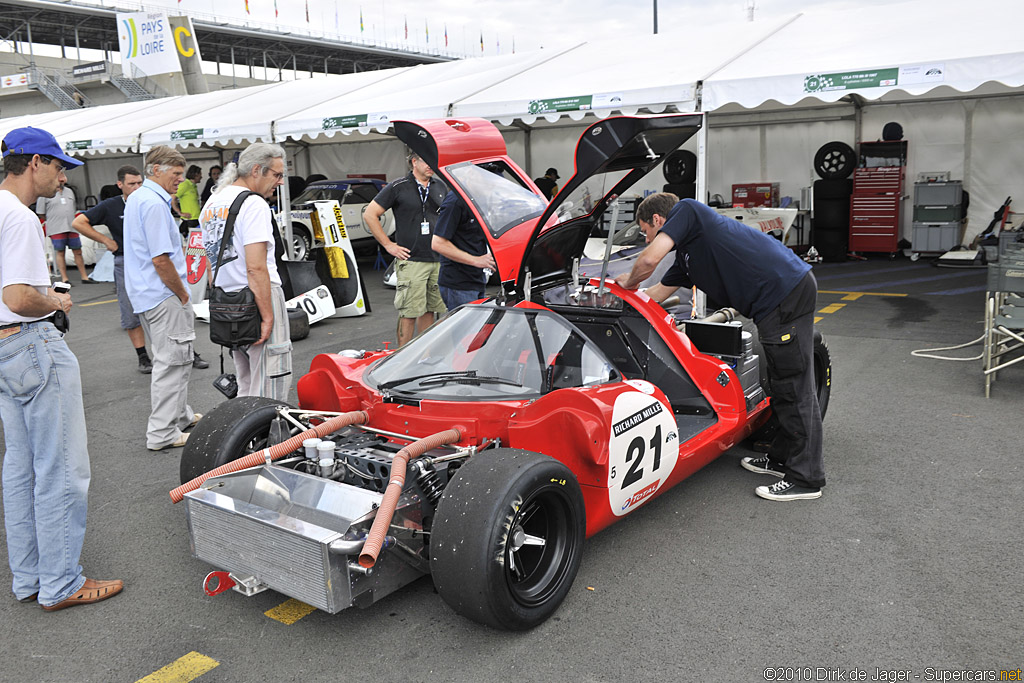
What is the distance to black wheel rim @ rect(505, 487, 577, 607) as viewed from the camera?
9.21 feet

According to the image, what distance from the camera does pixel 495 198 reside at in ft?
13.8

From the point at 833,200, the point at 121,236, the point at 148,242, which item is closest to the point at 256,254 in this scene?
the point at 148,242

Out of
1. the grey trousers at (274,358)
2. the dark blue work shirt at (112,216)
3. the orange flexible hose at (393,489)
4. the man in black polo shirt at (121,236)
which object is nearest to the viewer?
the orange flexible hose at (393,489)

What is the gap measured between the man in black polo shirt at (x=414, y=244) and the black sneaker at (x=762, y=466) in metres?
2.72

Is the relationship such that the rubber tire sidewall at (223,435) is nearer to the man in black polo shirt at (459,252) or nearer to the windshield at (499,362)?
the windshield at (499,362)

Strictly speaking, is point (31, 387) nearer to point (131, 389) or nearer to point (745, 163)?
point (131, 389)

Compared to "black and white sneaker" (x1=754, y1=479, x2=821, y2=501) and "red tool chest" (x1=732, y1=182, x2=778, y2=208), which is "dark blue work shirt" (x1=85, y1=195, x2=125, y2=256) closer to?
"black and white sneaker" (x1=754, y1=479, x2=821, y2=501)

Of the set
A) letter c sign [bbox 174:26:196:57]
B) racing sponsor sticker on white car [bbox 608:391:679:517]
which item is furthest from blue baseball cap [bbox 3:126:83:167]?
letter c sign [bbox 174:26:196:57]

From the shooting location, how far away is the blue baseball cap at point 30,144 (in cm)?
290

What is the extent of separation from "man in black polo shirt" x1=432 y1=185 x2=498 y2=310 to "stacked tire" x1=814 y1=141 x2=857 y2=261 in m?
9.52

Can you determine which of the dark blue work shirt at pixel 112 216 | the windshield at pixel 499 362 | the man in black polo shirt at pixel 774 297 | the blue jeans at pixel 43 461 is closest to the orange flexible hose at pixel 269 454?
the windshield at pixel 499 362

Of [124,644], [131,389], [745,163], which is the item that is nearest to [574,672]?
[124,644]

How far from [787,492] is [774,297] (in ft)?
3.28
